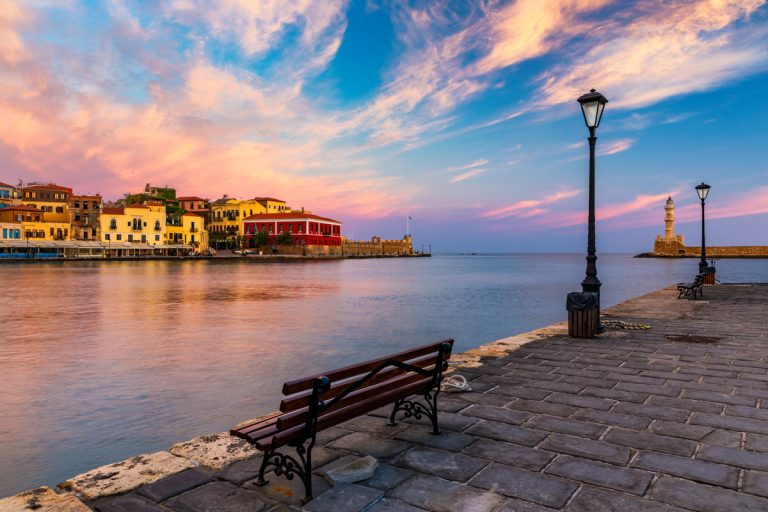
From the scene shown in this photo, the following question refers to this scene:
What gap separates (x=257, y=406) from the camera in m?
9.77

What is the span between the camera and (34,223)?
86.9m

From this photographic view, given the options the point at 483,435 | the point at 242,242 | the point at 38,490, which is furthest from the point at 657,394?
the point at 242,242

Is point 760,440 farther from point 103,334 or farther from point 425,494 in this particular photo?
point 103,334

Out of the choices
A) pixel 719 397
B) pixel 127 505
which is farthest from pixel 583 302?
pixel 127 505

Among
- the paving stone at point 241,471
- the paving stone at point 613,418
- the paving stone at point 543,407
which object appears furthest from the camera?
the paving stone at point 543,407

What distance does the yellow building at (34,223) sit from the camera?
84625 millimetres

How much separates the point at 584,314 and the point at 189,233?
353ft

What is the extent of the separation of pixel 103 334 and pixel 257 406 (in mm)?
12362

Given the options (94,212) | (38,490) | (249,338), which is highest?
(94,212)

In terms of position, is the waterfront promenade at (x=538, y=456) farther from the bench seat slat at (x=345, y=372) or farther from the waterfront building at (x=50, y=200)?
the waterfront building at (x=50, y=200)

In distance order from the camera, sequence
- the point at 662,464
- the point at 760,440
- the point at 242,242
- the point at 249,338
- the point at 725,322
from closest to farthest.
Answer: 1. the point at 662,464
2. the point at 760,440
3. the point at 725,322
4. the point at 249,338
5. the point at 242,242

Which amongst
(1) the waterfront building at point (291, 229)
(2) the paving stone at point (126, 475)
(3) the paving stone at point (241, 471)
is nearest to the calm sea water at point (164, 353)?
(2) the paving stone at point (126, 475)

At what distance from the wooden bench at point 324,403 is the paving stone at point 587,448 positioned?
1142mm

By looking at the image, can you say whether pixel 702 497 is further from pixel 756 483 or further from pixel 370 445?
pixel 370 445
